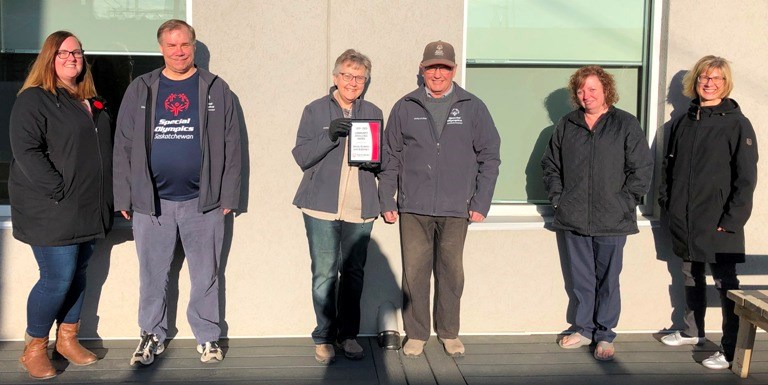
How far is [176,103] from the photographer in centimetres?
506

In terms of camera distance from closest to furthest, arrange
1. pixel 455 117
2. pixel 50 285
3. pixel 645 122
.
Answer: pixel 50 285 → pixel 455 117 → pixel 645 122

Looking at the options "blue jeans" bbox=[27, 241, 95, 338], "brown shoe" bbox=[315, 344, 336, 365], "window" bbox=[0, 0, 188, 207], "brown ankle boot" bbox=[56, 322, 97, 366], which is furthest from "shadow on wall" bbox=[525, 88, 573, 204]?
"brown ankle boot" bbox=[56, 322, 97, 366]

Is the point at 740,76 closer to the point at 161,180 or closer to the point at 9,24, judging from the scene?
the point at 161,180

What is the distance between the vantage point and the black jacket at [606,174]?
5.36m

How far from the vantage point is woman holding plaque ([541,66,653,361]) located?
536 cm

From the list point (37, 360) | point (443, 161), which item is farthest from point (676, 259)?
point (37, 360)

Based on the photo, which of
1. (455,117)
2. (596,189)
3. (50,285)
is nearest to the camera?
(50,285)

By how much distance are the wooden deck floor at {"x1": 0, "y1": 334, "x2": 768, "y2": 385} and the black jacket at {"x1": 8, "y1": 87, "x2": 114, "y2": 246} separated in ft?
2.82

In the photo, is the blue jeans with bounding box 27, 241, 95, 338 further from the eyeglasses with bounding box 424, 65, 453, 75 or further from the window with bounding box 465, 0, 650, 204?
the window with bounding box 465, 0, 650, 204

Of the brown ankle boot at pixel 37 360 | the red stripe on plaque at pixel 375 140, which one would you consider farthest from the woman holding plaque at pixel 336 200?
the brown ankle boot at pixel 37 360

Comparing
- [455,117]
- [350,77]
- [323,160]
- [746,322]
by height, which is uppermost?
[350,77]

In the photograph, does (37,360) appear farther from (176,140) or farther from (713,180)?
(713,180)

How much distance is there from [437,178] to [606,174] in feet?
3.54

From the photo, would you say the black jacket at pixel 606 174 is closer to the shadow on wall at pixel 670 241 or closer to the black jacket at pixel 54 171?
the shadow on wall at pixel 670 241
